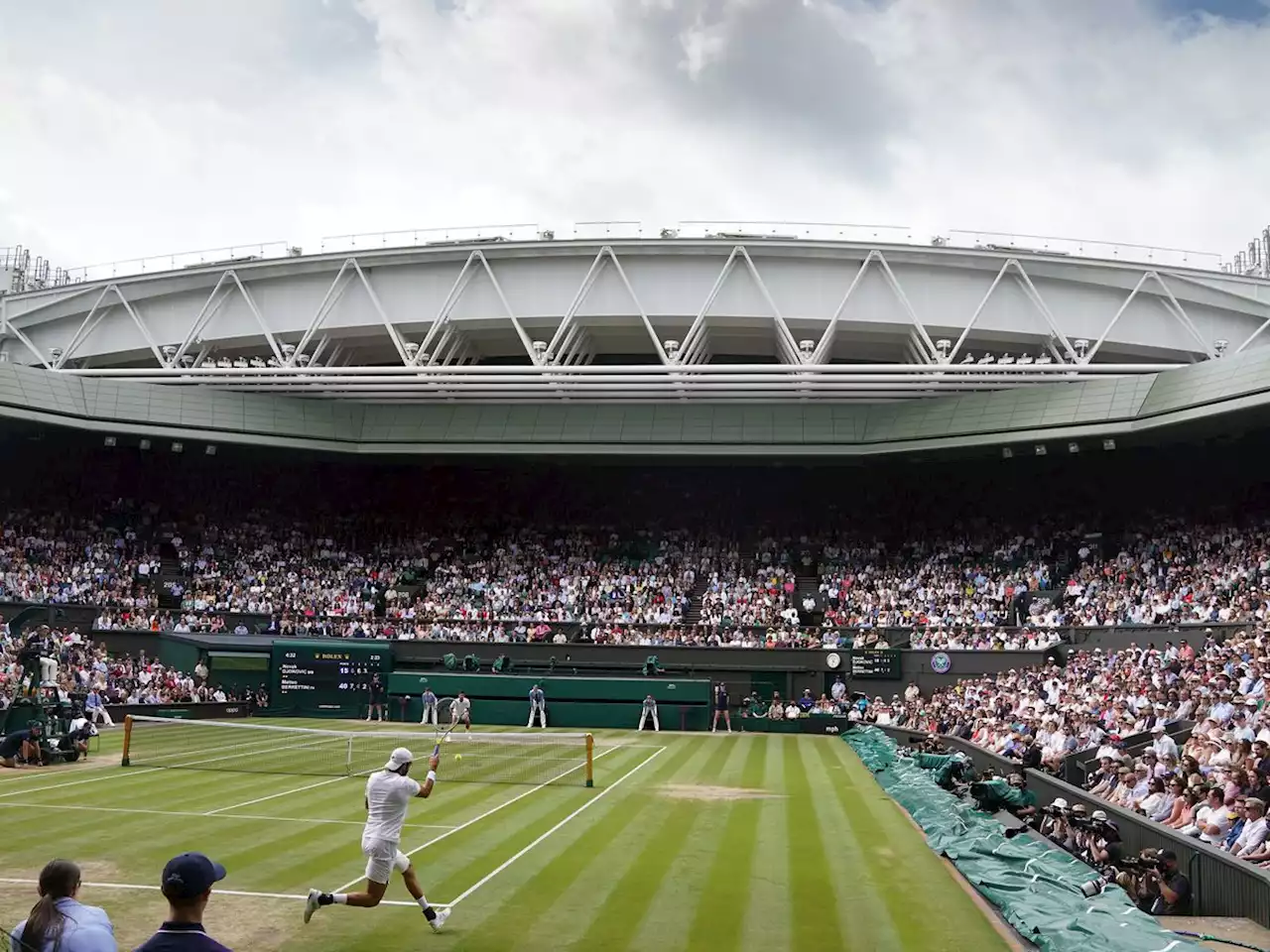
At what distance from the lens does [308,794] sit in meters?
20.5

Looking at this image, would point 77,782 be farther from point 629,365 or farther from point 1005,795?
point 629,365

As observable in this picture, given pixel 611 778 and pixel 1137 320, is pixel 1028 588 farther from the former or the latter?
pixel 611 778

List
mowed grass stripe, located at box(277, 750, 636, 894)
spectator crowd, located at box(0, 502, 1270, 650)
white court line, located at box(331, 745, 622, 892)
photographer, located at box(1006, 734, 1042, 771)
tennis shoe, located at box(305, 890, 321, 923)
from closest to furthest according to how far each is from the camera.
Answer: tennis shoe, located at box(305, 890, 321, 923)
white court line, located at box(331, 745, 622, 892)
mowed grass stripe, located at box(277, 750, 636, 894)
photographer, located at box(1006, 734, 1042, 771)
spectator crowd, located at box(0, 502, 1270, 650)

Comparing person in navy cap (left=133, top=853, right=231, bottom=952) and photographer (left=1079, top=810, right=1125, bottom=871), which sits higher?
person in navy cap (left=133, top=853, right=231, bottom=952)

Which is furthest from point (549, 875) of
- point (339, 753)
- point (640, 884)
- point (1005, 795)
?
point (339, 753)

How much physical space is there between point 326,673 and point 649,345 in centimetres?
1946

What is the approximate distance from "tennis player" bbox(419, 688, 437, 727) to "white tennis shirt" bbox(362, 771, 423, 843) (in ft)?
94.1

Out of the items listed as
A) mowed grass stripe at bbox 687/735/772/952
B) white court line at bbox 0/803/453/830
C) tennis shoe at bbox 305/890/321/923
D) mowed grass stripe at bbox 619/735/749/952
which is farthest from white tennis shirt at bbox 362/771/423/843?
white court line at bbox 0/803/453/830

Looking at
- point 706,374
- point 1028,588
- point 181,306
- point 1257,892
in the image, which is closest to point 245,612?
point 181,306

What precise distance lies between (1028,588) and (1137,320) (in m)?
11.3

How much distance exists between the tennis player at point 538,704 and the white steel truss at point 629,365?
11.5m

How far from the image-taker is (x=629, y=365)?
43.5 m

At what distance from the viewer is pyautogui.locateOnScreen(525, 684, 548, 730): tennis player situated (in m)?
39.4

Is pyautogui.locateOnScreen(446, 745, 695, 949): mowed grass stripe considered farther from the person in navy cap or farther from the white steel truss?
the white steel truss
